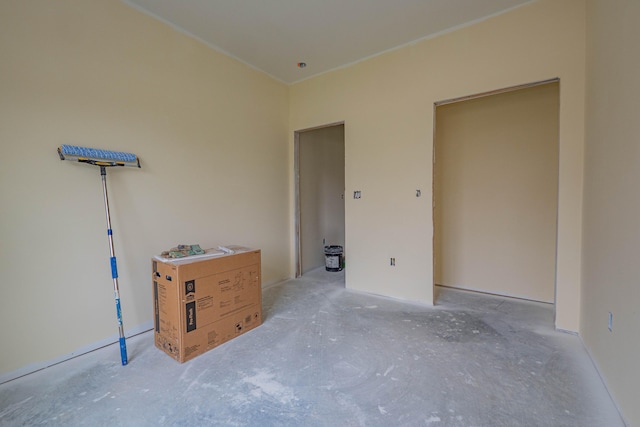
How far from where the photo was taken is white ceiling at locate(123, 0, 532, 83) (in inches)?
98.0

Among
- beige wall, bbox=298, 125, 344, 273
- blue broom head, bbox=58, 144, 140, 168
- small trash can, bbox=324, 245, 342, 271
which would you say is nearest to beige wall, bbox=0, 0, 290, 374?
blue broom head, bbox=58, 144, 140, 168

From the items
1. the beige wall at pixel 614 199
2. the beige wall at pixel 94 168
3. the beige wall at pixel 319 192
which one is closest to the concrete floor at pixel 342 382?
the beige wall at pixel 614 199

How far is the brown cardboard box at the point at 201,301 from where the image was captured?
2062 mm

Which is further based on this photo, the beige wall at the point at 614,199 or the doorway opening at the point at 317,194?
the doorway opening at the point at 317,194

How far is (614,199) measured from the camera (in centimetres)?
168

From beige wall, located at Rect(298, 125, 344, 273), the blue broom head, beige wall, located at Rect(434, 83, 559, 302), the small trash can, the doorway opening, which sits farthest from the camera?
the small trash can

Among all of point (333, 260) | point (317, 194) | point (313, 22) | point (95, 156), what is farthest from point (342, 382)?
point (317, 194)

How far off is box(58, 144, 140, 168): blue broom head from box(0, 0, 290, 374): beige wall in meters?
0.12

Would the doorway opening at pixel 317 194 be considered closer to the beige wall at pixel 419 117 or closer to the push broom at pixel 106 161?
the beige wall at pixel 419 117

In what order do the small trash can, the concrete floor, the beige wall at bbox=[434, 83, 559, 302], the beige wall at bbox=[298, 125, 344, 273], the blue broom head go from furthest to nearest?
the small trash can, the beige wall at bbox=[298, 125, 344, 273], the beige wall at bbox=[434, 83, 559, 302], the blue broom head, the concrete floor

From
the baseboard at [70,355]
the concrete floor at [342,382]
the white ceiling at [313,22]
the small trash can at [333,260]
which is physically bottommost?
the concrete floor at [342,382]

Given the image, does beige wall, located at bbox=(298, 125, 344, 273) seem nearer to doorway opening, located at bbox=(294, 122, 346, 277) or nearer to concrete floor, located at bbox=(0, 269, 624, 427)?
doorway opening, located at bbox=(294, 122, 346, 277)

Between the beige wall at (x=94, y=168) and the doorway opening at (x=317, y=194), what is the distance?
49.8 inches

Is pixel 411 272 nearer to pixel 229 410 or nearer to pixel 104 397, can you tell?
pixel 229 410
